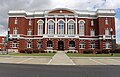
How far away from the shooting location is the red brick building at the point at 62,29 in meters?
58.0

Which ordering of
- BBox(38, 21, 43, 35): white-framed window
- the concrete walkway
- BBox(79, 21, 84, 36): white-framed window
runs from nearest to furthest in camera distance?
the concrete walkway → BBox(79, 21, 84, 36): white-framed window → BBox(38, 21, 43, 35): white-framed window

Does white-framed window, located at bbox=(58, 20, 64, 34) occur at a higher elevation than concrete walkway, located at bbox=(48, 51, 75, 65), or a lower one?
higher

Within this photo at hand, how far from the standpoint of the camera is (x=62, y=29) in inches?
2367

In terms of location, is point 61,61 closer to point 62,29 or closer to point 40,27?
point 62,29

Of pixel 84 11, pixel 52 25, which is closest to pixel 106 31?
pixel 84 11

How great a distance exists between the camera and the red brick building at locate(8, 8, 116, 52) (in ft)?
190

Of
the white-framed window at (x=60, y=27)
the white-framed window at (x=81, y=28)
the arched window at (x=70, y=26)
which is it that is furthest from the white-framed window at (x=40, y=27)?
the white-framed window at (x=81, y=28)

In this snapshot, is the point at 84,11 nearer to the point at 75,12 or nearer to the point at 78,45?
the point at 75,12

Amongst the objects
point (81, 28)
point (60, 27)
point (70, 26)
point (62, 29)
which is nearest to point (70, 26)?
point (70, 26)

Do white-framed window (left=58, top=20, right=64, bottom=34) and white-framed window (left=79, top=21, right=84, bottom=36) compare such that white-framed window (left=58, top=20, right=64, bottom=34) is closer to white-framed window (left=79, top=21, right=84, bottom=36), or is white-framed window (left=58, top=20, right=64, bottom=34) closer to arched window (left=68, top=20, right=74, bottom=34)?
arched window (left=68, top=20, right=74, bottom=34)

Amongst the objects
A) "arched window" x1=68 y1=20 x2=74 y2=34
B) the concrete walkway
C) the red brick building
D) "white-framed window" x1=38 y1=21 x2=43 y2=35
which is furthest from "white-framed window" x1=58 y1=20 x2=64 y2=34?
the concrete walkway

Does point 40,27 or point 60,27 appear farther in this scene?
point 40,27

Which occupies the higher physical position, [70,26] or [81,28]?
[70,26]

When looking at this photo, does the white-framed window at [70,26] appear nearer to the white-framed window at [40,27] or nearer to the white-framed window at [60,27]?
the white-framed window at [60,27]
